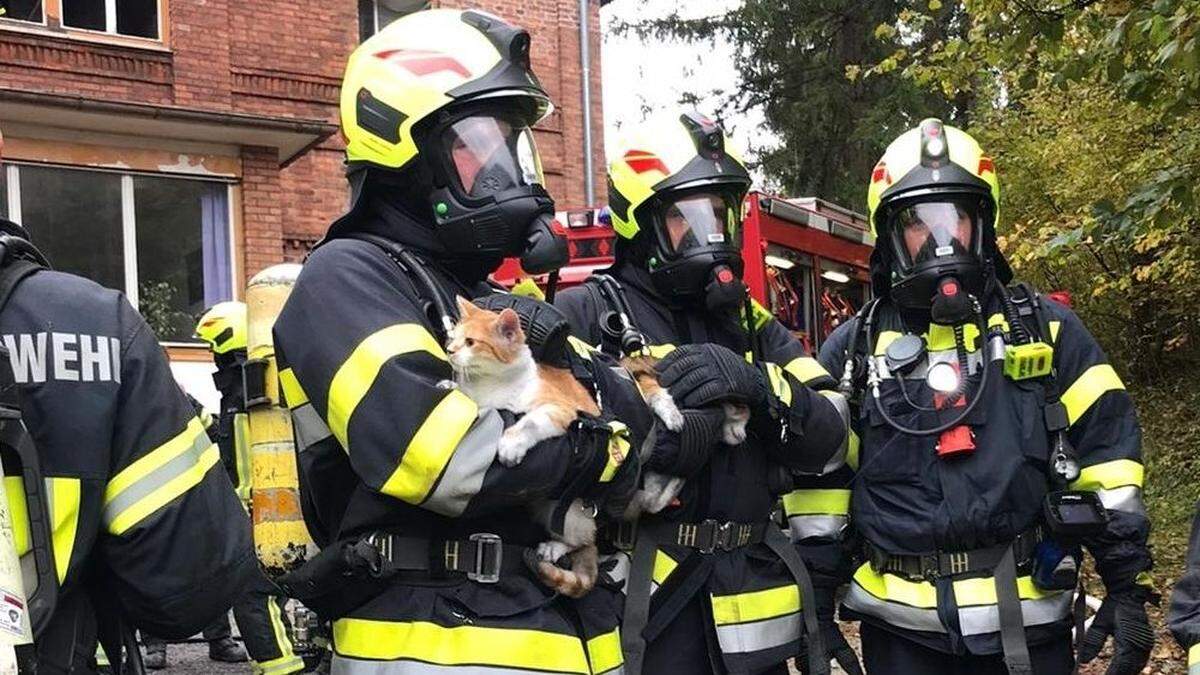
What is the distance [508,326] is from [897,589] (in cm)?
185

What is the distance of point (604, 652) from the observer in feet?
8.87

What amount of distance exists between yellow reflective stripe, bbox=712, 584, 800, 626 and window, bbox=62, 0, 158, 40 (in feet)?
40.1

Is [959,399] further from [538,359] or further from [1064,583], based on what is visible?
[538,359]

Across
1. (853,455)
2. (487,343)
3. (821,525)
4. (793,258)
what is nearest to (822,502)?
(821,525)

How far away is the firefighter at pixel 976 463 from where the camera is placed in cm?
367

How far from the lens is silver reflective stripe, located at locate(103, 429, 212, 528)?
2230mm

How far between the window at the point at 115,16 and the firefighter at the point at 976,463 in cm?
1174

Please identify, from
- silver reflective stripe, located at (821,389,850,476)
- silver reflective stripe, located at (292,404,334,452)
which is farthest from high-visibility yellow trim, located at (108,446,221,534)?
silver reflective stripe, located at (821,389,850,476)

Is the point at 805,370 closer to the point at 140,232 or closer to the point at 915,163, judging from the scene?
the point at 915,163

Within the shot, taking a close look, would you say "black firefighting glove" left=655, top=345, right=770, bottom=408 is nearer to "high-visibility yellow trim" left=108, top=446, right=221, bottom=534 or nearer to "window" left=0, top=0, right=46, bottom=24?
"high-visibility yellow trim" left=108, top=446, right=221, bottom=534

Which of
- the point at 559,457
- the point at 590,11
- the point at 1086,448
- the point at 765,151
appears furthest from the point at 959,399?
the point at 765,151

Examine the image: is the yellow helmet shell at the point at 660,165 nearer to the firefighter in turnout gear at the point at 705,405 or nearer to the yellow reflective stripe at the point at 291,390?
the firefighter in turnout gear at the point at 705,405

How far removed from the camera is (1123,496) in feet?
12.1

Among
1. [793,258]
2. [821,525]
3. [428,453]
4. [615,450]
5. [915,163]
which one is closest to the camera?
[428,453]
